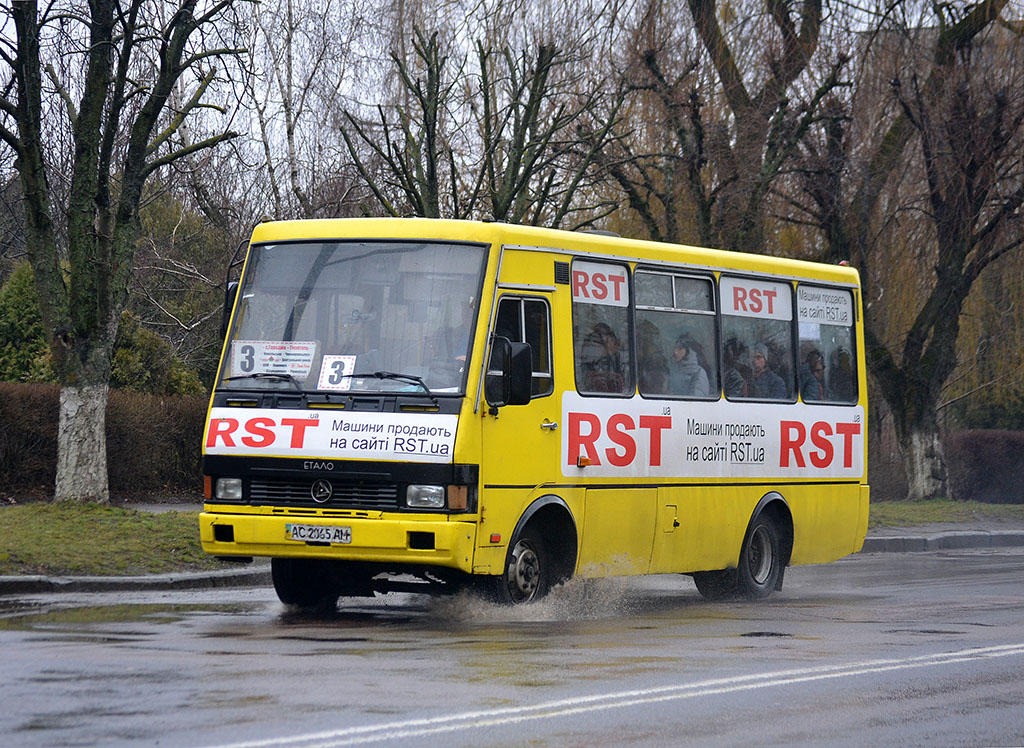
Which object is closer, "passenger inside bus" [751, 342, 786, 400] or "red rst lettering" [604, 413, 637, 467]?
"red rst lettering" [604, 413, 637, 467]

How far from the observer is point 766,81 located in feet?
83.9

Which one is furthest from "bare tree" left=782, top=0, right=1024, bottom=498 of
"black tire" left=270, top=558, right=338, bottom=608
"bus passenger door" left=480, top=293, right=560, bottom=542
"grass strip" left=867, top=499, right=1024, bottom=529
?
"black tire" left=270, top=558, right=338, bottom=608

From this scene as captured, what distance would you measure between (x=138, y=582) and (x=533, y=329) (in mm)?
4364

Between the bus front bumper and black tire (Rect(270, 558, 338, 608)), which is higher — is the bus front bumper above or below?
above

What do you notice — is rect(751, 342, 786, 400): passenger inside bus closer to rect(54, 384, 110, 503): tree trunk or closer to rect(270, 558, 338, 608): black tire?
rect(270, 558, 338, 608): black tire

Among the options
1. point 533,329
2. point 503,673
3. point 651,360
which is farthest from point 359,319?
point 503,673

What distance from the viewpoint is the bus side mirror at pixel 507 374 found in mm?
11422

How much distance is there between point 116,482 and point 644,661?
14.5 m

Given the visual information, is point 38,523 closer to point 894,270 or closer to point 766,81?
point 766,81

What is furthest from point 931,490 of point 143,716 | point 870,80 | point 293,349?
point 143,716

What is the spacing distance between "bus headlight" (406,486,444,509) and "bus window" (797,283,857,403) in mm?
5602

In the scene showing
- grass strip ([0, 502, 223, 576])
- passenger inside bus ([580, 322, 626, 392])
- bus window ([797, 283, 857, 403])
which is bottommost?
grass strip ([0, 502, 223, 576])

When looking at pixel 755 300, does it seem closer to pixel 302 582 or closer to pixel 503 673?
pixel 302 582

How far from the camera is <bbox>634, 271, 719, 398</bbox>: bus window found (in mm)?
13453
